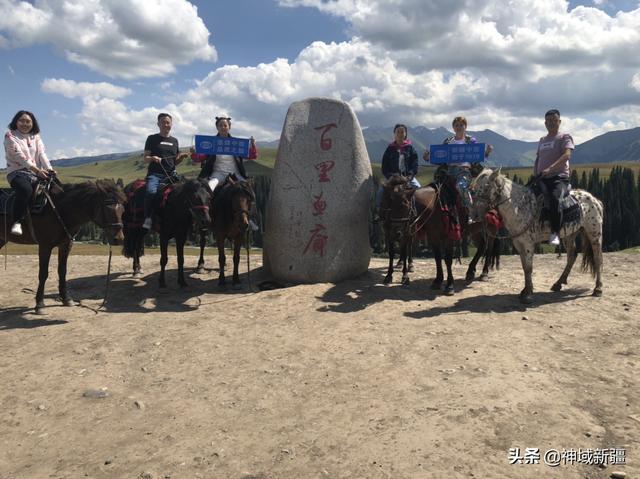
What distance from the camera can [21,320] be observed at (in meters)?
8.88

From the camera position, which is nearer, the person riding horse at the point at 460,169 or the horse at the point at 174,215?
the horse at the point at 174,215

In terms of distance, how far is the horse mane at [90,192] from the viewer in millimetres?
8930

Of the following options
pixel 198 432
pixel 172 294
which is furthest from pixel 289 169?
pixel 198 432

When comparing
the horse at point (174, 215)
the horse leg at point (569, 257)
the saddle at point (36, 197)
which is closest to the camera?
the saddle at point (36, 197)

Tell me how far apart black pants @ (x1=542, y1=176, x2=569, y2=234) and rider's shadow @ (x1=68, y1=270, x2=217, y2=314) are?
27.3ft

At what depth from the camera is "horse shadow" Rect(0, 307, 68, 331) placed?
8516mm

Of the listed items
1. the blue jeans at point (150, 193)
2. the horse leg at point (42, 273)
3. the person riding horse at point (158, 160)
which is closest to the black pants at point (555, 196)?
the person riding horse at point (158, 160)

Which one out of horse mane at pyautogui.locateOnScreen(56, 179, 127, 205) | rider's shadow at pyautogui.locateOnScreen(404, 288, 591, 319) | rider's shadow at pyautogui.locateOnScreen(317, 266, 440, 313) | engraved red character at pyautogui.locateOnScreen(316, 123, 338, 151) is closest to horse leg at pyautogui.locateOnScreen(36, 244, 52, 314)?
horse mane at pyautogui.locateOnScreen(56, 179, 127, 205)

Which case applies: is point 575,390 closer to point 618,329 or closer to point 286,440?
point 618,329

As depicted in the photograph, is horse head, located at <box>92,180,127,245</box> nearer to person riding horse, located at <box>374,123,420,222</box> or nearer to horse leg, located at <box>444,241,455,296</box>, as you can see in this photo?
person riding horse, located at <box>374,123,420,222</box>

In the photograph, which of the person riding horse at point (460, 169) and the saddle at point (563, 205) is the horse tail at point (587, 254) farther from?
the person riding horse at point (460, 169)

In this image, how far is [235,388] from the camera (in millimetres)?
5977

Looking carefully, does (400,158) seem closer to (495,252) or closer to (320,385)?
(495,252)

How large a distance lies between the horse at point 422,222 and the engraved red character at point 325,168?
2040mm
